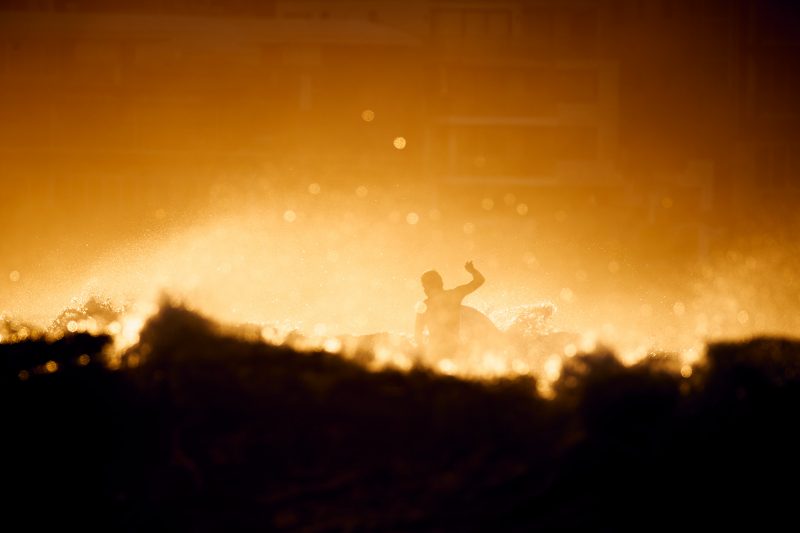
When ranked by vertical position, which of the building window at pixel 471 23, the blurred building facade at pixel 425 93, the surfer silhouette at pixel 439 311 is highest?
the building window at pixel 471 23

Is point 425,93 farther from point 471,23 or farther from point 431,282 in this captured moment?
point 431,282

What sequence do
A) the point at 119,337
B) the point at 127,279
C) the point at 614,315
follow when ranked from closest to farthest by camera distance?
the point at 119,337, the point at 127,279, the point at 614,315

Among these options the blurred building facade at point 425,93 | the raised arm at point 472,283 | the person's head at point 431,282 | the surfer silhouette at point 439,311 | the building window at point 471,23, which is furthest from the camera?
the building window at point 471,23

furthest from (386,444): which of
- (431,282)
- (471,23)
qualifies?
(471,23)

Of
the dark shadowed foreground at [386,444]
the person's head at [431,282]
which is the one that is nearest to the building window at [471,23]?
the person's head at [431,282]

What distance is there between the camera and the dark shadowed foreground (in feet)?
20.8

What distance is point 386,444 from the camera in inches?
273

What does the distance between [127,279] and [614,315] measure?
15.1 metres

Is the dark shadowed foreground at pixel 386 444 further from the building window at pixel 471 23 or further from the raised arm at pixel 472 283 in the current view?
the building window at pixel 471 23

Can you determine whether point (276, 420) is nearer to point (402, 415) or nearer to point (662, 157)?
point (402, 415)

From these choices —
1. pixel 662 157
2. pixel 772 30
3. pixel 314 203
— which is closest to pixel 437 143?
pixel 314 203

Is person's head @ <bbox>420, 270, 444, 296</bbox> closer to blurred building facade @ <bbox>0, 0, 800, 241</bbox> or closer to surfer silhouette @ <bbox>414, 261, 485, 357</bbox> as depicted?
surfer silhouette @ <bbox>414, 261, 485, 357</bbox>

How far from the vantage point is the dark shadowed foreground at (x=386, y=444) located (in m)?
6.34

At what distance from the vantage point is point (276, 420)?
7098 millimetres
